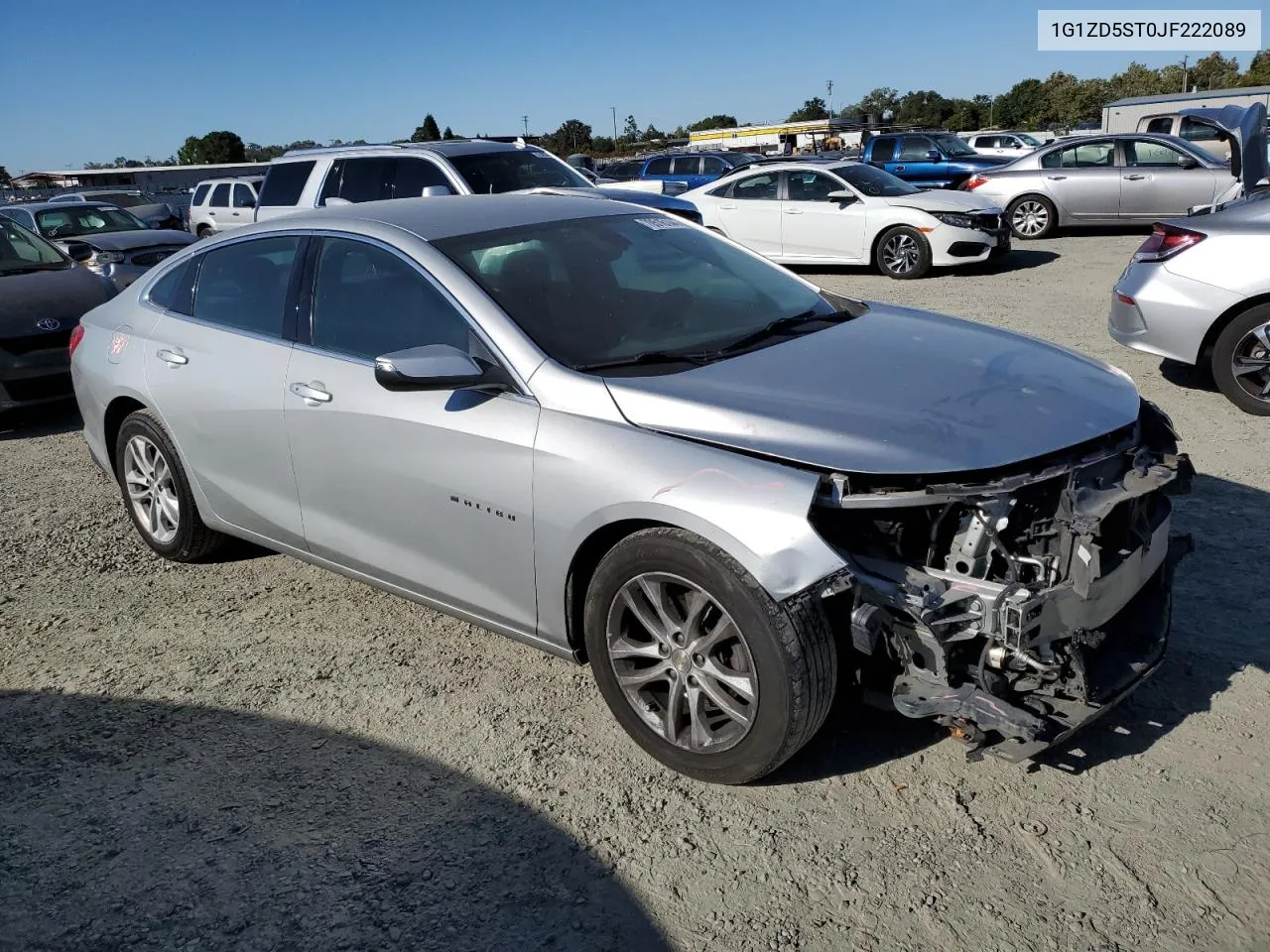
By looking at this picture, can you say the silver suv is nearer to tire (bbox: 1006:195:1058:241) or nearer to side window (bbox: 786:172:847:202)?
side window (bbox: 786:172:847:202)

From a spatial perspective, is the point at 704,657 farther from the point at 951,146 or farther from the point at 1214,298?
the point at 951,146

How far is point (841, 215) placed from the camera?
45.7 ft

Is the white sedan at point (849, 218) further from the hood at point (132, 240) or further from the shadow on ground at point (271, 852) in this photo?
the shadow on ground at point (271, 852)

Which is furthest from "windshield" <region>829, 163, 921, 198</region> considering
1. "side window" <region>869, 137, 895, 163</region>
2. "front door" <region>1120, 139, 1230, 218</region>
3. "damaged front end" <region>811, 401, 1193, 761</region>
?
"damaged front end" <region>811, 401, 1193, 761</region>

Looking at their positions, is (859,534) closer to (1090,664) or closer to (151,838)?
(1090,664)

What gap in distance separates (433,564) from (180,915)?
137cm

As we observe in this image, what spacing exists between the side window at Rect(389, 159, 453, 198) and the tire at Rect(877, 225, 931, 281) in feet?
19.8

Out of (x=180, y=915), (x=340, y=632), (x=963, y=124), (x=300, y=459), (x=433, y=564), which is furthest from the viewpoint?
(x=963, y=124)

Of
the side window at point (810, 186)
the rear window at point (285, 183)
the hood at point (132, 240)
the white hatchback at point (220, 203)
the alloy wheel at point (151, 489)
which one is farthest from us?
the white hatchback at point (220, 203)

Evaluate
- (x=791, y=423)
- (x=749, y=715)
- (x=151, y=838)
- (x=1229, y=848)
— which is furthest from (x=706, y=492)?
(x=151, y=838)

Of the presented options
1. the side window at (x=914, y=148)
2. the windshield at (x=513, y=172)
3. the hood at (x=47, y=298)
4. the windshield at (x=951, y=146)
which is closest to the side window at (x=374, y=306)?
the hood at (x=47, y=298)

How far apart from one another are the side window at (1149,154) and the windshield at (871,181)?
3.50 meters

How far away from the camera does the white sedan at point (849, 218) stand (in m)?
13.3

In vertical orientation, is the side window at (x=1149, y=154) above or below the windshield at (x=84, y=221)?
above
